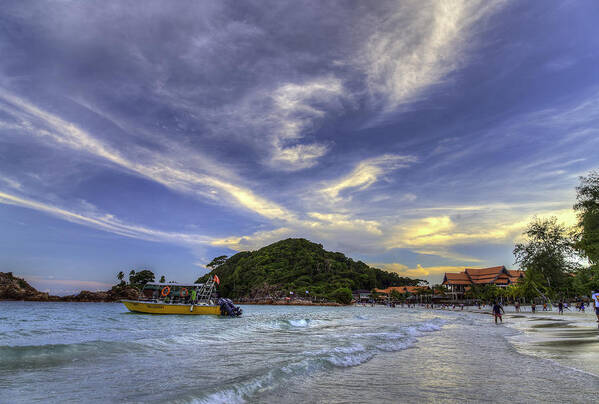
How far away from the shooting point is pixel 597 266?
29.7 m

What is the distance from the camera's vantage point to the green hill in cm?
16238

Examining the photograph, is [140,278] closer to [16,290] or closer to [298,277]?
[16,290]

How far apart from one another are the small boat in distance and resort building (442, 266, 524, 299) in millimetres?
88509

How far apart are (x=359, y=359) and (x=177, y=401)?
637cm

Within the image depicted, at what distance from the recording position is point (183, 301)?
3831 cm

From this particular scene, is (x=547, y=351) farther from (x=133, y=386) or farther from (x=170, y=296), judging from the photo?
(x=170, y=296)

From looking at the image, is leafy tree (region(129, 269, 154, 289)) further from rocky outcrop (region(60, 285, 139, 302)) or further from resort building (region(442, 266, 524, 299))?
resort building (region(442, 266, 524, 299))

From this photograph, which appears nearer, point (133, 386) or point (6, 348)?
point (133, 386)

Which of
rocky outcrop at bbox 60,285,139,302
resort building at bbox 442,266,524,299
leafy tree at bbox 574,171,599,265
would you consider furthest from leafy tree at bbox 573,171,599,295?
rocky outcrop at bbox 60,285,139,302

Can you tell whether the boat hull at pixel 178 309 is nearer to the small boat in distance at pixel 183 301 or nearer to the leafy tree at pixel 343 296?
the small boat in distance at pixel 183 301

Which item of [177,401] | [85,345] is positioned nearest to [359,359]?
[177,401]

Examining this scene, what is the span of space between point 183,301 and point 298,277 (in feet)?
458

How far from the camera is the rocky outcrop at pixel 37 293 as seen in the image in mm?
143625

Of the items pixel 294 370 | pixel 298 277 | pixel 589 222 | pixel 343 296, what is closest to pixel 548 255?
pixel 589 222
